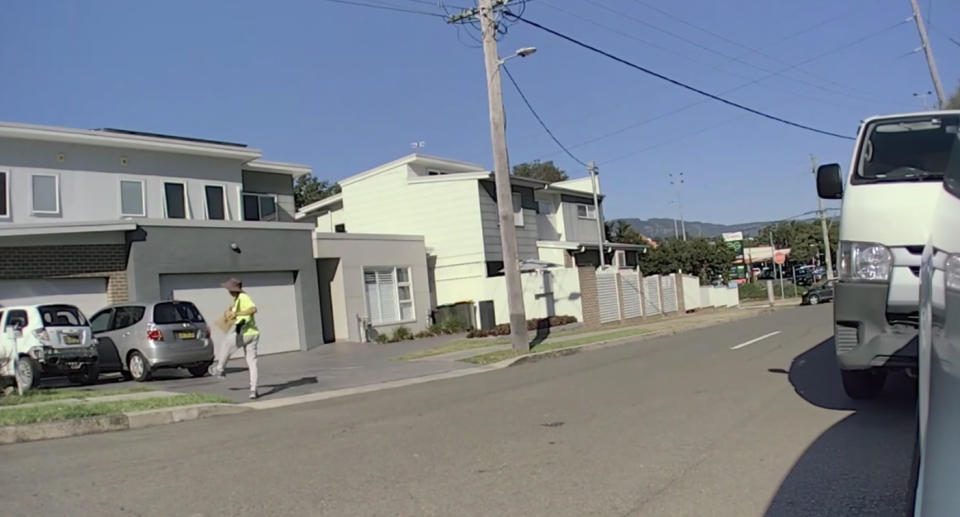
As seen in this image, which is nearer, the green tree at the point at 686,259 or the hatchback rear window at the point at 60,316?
the hatchback rear window at the point at 60,316

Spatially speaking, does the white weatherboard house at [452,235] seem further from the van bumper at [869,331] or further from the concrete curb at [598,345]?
the van bumper at [869,331]

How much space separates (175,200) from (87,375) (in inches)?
372

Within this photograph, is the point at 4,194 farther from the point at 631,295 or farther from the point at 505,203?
the point at 631,295

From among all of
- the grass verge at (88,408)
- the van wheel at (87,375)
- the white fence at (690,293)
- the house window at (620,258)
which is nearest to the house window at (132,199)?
the van wheel at (87,375)

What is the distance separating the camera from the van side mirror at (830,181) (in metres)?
6.84

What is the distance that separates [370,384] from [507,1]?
9.81m

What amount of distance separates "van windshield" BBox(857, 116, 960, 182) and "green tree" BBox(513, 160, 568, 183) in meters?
64.7

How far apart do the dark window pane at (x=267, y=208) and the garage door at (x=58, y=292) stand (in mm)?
7937

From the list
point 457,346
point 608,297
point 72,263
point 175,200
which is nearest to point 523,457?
point 457,346

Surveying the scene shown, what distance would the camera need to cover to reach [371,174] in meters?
31.9

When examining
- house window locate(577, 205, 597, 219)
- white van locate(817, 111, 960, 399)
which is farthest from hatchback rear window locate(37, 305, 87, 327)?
house window locate(577, 205, 597, 219)

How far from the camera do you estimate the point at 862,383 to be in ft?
24.3

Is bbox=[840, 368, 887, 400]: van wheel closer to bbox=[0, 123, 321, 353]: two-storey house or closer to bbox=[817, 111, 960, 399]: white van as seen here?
bbox=[817, 111, 960, 399]: white van

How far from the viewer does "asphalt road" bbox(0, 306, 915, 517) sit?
4.91 metres
